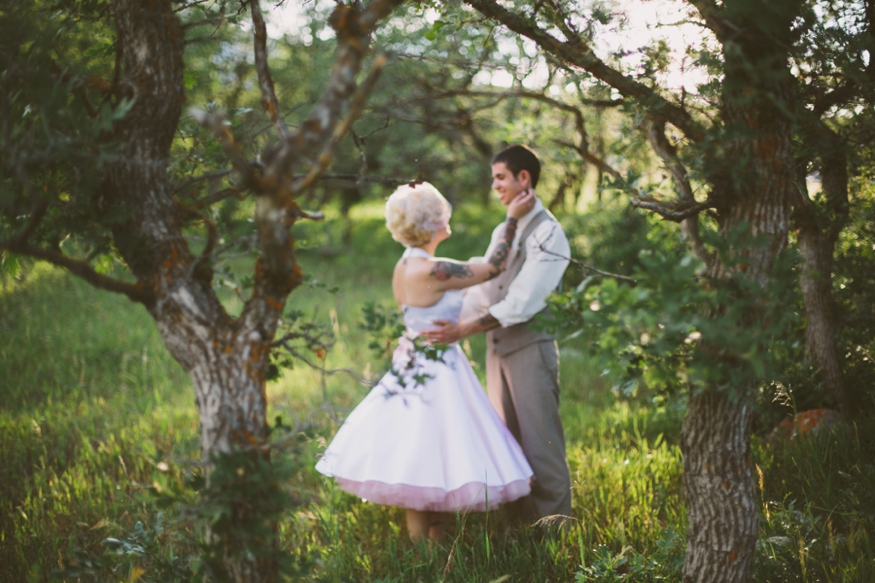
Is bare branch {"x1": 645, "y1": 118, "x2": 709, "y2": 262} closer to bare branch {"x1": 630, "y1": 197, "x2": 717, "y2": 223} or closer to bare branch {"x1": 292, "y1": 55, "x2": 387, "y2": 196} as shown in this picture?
bare branch {"x1": 630, "y1": 197, "x2": 717, "y2": 223}

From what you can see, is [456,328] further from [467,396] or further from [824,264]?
[824,264]

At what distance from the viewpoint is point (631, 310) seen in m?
1.68

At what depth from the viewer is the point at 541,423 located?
11.8ft

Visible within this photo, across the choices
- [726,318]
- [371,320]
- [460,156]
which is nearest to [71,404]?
[371,320]

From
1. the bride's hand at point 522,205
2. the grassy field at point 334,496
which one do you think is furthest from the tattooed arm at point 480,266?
the grassy field at point 334,496

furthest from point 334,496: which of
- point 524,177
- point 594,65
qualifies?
Result: point 594,65

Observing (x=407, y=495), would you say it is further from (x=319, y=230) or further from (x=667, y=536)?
(x=319, y=230)

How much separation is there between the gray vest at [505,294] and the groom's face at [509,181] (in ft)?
0.71

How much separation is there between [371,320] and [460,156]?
11.6 meters

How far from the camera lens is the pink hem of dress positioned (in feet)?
10.4

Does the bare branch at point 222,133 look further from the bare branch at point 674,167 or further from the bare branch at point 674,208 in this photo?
the bare branch at point 674,167

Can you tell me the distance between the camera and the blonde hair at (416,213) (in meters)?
3.46

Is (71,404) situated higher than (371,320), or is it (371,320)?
(371,320)

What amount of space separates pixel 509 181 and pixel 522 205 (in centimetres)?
19
